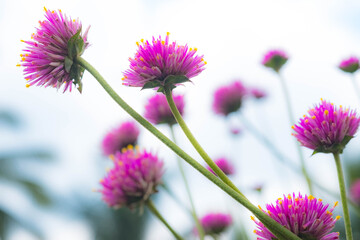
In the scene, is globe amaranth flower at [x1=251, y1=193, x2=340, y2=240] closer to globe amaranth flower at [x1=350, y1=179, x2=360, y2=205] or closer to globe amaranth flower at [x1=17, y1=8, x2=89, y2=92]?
globe amaranth flower at [x1=17, y1=8, x2=89, y2=92]

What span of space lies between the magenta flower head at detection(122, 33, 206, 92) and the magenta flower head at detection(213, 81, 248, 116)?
1152mm

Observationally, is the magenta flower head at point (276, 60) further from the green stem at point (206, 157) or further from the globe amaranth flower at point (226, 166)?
the green stem at point (206, 157)

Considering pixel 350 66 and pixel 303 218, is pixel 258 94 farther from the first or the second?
pixel 303 218

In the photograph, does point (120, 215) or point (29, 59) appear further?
point (120, 215)

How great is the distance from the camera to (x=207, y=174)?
1.85 feet

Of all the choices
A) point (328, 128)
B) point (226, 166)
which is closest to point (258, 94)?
point (226, 166)

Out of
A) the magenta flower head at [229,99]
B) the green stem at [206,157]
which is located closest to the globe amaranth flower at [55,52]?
the green stem at [206,157]

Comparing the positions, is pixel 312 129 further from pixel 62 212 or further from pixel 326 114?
pixel 62 212

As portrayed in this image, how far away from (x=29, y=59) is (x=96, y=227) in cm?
1087

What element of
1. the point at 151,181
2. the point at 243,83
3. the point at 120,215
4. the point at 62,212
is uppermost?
the point at 62,212

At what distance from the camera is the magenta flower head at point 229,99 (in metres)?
1.90

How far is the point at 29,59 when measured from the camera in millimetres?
771

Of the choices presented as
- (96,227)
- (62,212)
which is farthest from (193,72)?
(96,227)

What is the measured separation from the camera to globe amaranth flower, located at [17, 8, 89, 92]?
29.1 inches
